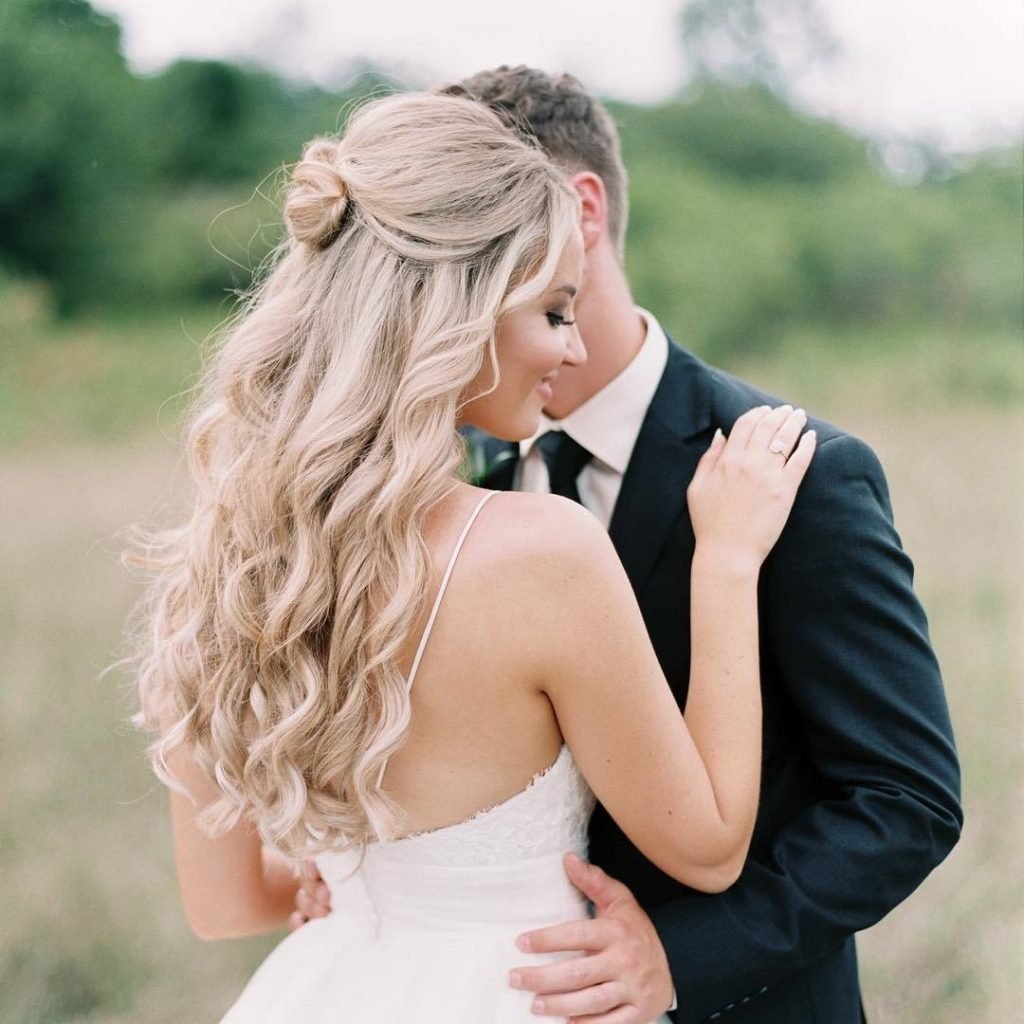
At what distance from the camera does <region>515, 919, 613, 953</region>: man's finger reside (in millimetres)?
1427

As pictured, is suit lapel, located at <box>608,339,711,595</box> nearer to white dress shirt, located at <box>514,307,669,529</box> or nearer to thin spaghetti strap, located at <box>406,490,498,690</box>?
white dress shirt, located at <box>514,307,669,529</box>

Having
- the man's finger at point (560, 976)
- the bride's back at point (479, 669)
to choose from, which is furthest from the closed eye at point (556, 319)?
the man's finger at point (560, 976)

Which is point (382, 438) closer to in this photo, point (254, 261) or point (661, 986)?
point (661, 986)

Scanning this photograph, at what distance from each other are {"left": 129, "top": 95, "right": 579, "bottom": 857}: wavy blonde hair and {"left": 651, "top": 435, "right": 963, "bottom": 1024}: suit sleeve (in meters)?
0.45

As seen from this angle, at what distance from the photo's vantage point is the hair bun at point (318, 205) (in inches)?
52.8

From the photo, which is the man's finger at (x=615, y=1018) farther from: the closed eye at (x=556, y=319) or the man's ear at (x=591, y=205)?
the man's ear at (x=591, y=205)

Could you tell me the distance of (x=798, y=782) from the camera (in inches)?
63.1

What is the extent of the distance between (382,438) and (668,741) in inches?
18.5

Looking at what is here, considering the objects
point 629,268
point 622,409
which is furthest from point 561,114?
point 629,268

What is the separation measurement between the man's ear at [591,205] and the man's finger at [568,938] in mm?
1043

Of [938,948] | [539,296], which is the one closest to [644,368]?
[539,296]

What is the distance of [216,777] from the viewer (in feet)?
4.68

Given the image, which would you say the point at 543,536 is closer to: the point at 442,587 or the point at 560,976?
the point at 442,587

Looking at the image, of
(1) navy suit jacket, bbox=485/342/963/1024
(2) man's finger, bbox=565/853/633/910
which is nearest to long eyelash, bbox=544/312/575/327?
(1) navy suit jacket, bbox=485/342/963/1024
